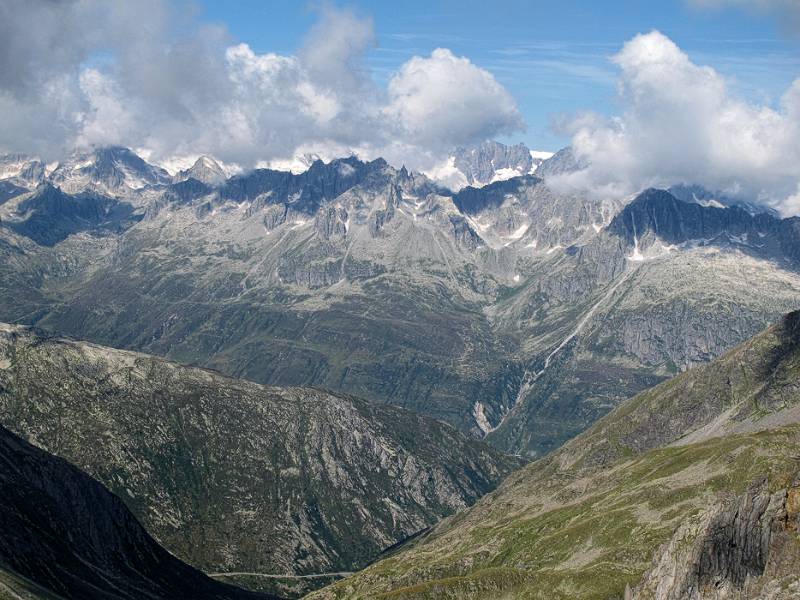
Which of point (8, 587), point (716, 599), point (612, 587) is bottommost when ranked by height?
point (612, 587)

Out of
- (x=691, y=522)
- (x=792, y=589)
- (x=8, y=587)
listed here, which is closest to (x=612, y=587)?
(x=691, y=522)

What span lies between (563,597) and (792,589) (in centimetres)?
11824

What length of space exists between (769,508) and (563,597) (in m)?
113

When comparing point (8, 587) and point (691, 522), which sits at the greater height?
point (8, 587)

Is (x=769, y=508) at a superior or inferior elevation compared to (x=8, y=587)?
inferior

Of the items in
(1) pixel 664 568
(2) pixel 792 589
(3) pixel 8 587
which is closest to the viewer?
(2) pixel 792 589

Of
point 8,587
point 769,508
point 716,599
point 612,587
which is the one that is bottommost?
point 612,587

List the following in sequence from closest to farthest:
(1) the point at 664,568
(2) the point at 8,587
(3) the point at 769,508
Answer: (3) the point at 769,508 < (1) the point at 664,568 < (2) the point at 8,587

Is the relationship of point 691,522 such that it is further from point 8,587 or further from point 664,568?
point 8,587

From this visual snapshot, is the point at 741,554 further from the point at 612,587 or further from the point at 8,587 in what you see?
the point at 8,587

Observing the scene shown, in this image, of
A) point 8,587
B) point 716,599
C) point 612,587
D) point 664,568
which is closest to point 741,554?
point 716,599

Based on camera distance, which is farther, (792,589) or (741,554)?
(741,554)

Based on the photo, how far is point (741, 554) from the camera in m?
101

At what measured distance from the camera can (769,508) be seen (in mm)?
97250
